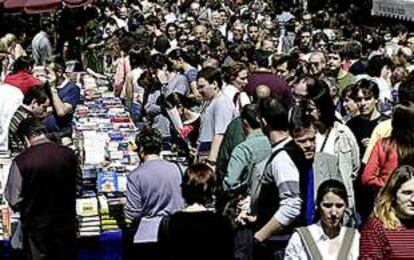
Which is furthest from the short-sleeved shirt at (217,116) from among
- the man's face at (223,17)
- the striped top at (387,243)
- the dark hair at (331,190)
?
the man's face at (223,17)

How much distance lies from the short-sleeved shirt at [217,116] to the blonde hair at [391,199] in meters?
3.88

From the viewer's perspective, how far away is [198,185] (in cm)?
684

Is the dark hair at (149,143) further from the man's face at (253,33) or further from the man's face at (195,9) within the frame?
the man's face at (195,9)

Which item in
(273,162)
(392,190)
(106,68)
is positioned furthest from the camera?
(106,68)

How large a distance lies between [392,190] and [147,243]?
8.45 feet

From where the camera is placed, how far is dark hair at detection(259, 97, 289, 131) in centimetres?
718

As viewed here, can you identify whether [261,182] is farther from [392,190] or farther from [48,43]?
[48,43]

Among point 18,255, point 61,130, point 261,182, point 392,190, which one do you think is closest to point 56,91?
point 61,130

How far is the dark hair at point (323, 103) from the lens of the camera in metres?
7.88

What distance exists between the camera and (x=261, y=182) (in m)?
7.11

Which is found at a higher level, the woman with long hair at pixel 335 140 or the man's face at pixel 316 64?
the man's face at pixel 316 64

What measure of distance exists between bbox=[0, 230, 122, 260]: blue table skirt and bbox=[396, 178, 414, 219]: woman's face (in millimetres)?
3100

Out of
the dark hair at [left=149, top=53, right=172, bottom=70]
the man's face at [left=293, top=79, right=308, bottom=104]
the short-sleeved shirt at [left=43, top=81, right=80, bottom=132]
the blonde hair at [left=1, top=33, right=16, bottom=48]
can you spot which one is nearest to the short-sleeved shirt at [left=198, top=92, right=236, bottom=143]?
the man's face at [left=293, top=79, right=308, bottom=104]

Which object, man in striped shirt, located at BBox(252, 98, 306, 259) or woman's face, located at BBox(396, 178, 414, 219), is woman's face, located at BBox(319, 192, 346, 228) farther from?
man in striped shirt, located at BBox(252, 98, 306, 259)
